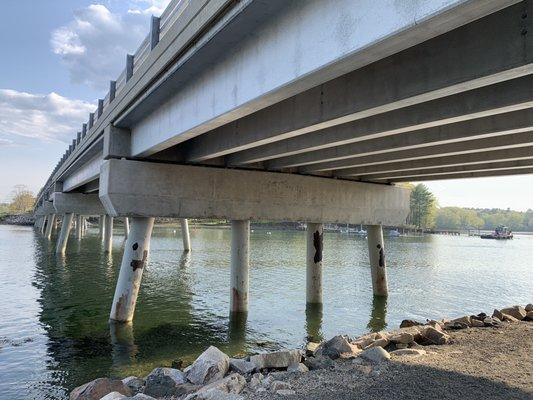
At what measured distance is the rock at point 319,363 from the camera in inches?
352

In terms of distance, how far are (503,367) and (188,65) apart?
9.02 m

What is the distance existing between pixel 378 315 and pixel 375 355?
959 cm

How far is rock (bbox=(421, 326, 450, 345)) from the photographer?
10.9 metres

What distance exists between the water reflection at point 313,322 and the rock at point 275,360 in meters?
5.04

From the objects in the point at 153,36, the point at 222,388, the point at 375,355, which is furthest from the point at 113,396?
the point at 153,36

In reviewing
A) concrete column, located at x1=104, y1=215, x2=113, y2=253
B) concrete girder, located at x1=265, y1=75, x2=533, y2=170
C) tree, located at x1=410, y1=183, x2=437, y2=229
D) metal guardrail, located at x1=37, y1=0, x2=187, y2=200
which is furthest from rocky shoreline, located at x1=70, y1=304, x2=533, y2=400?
tree, located at x1=410, y1=183, x2=437, y2=229

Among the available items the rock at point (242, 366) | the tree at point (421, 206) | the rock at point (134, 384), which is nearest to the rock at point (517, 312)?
the rock at point (242, 366)

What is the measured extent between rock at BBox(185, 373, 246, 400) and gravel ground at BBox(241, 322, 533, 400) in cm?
37

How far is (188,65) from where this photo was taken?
32.3 feet

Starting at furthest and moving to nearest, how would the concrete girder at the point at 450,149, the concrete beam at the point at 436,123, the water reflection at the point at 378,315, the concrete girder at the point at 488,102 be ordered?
the water reflection at the point at 378,315, the concrete girder at the point at 450,149, the concrete beam at the point at 436,123, the concrete girder at the point at 488,102

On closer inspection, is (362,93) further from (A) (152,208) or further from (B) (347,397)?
(A) (152,208)

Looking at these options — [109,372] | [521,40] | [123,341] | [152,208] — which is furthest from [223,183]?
[521,40]

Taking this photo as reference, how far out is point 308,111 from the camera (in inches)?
378

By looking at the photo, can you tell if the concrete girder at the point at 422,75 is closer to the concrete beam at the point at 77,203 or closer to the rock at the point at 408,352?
the rock at the point at 408,352
